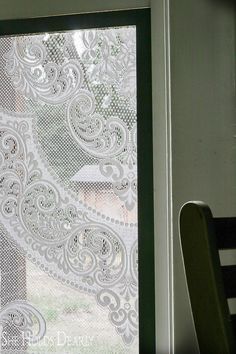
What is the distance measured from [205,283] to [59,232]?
1.09 metres

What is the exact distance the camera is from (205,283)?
0.78 metres

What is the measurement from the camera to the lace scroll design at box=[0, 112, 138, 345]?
1.79 m

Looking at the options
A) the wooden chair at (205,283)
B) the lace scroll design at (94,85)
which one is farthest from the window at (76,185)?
the wooden chair at (205,283)

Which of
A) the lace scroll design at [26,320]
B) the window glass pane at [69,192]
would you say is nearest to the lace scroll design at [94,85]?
the window glass pane at [69,192]

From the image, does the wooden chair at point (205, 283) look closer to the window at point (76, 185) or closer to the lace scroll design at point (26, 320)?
the window at point (76, 185)

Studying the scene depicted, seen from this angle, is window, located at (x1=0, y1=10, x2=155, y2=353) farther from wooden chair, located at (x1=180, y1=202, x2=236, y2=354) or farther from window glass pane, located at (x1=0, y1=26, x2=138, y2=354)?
wooden chair, located at (x1=180, y1=202, x2=236, y2=354)

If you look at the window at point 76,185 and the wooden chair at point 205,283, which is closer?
the wooden chair at point 205,283

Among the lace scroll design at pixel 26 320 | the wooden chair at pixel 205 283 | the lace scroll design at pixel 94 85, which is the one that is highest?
the lace scroll design at pixel 94 85

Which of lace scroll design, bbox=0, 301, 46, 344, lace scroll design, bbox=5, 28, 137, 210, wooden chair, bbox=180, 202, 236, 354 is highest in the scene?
lace scroll design, bbox=5, 28, 137, 210

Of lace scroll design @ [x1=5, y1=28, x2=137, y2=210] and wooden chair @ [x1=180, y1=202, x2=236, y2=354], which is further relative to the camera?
lace scroll design @ [x1=5, y1=28, x2=137, y2=210]

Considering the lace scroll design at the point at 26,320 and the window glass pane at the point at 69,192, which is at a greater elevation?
the window glass pane at the point at 69,192

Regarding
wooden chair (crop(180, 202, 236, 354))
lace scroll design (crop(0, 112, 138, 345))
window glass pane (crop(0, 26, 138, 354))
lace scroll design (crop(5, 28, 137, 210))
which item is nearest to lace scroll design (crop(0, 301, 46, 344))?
window glass pane (crop(0, 26, 138, 354))

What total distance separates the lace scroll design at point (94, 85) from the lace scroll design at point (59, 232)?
0.14 metres

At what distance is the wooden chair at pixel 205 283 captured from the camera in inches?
29.7
